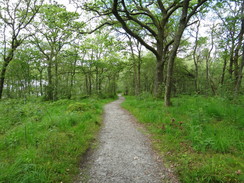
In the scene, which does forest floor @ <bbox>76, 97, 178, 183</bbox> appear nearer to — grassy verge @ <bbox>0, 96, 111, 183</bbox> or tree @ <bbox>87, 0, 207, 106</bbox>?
grassy verge @ <bbox>0, 96, 111, 183</bbox>

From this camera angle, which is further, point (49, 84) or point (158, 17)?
point (49, 84)

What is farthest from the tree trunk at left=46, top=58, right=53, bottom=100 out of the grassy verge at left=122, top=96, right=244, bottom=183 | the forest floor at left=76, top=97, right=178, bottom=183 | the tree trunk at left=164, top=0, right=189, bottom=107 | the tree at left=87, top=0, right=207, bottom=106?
the grassy verge at left=122, top=96, right=244, bottom=183

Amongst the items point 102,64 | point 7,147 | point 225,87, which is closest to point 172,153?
point 7,147

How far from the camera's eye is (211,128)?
158 inches

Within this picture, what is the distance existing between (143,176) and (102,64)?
56.7ft

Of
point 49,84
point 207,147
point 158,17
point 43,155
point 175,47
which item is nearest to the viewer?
point 43,155

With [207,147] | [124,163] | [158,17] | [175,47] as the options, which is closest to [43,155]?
[124,163]

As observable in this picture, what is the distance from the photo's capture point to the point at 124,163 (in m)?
2.98

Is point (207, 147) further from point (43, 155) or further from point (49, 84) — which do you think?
point (49, 84)

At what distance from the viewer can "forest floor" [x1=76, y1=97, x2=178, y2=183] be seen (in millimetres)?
2509

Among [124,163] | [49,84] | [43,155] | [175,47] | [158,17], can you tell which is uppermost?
[158,17]

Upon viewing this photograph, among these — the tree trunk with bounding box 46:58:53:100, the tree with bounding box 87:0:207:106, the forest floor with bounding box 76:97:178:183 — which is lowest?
the forest floor with bounding box 76:97:178:183

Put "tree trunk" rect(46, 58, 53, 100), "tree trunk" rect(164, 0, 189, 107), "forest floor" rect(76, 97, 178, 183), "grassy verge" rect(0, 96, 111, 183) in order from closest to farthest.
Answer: "grassy verge" rect(0, 96, 111, 183)
"forest floor" rect(76, 97, 178, 183)
"tree trunk" rect(164, 0, 189, 107)
"tree trunk" rect(46, 58, 53, 100)

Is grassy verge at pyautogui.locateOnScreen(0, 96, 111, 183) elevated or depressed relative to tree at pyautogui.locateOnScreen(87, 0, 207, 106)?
depressed
